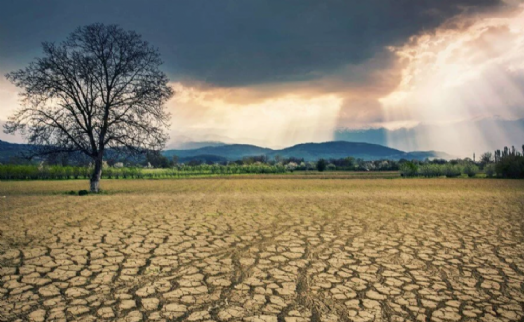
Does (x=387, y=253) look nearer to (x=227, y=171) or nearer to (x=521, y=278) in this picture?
(x=521, y=278)

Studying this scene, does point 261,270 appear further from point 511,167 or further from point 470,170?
point 470,170

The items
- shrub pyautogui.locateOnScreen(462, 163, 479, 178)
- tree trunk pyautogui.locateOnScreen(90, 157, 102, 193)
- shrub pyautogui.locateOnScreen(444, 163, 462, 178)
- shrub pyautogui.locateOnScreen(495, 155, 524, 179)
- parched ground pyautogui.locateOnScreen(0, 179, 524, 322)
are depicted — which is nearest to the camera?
parched ground pyautogui.locateOnScreen(0, 179, 524, 322)

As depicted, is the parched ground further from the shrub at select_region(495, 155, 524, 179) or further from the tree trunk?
the shrub at select_region(495, 155, 524, 179)

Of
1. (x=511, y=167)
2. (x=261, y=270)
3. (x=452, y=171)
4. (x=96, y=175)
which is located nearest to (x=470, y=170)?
(x=452, y=171)

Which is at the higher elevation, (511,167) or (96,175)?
(511,167)

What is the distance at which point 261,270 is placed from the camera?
5.75 metres

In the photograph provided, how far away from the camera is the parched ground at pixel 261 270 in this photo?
13.5 feet

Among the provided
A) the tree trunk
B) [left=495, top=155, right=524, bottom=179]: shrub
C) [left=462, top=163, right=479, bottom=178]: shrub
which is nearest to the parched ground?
the tree trunk

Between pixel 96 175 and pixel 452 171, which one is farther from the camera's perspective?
pixel 452 171

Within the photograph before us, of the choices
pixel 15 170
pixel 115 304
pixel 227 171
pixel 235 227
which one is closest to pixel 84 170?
pixel 15 170

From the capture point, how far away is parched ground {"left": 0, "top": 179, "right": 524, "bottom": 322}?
13.5 ft

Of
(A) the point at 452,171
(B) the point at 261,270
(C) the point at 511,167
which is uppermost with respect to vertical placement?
(C) the point at 511,167

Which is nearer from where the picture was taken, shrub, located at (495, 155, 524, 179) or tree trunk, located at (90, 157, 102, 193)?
tree trunk, located at (90, 157, 102, 193)

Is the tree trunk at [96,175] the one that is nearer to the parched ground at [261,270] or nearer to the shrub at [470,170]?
the parched ground at [261,270]
